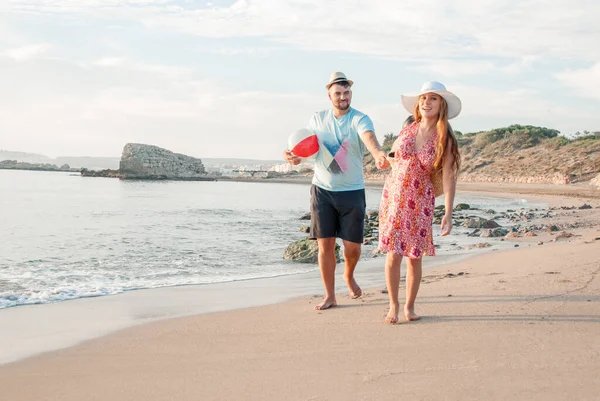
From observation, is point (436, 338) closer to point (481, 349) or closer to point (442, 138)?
point (481, 349)

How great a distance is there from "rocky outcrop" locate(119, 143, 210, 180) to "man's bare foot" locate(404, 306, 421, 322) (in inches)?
2655

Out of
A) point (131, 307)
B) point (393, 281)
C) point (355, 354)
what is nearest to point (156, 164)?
point (131, 307)

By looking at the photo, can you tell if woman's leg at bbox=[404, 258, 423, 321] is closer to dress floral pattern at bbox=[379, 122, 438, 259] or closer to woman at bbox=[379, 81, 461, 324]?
woman at bbox=[379, 81, 461, 324]

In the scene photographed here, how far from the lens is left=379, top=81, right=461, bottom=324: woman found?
4.49m

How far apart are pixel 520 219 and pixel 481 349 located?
1473 cm

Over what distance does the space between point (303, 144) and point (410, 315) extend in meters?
1.73

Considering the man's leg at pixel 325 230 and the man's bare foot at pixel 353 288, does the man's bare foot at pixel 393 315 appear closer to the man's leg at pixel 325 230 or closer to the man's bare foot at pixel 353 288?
the man's leg at pixel 325 230

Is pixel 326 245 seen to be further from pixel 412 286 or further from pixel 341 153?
pixel 412 286

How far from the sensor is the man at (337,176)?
208 inches

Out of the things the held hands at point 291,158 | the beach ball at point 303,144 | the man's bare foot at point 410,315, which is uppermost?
the beach ball at point 303,144

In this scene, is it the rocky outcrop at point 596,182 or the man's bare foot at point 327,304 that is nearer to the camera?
the man's bare foot at point 327,304

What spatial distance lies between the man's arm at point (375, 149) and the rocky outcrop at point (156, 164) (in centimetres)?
6686

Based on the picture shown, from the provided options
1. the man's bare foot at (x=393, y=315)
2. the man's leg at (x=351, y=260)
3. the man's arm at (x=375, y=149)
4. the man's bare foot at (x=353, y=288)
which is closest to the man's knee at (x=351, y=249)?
the man's leg at (x=351, y=260)

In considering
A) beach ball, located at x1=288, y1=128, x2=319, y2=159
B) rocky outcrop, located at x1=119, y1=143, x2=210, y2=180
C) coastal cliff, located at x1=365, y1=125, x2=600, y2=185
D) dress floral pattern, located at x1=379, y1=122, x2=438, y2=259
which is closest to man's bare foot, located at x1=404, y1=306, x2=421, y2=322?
dress floral pattern, located at x1=379, y1=122, x2=438, y2=259
